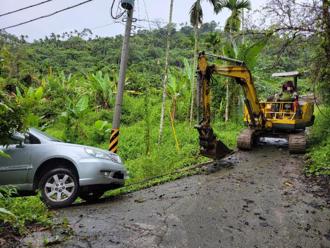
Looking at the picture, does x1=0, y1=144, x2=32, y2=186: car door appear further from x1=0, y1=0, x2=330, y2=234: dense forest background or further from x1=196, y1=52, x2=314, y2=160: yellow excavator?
x1=196, y1=52, x2=314, y2=160: yellow excavator

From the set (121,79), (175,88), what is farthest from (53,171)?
(175,88)

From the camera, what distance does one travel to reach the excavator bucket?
31.4 feet

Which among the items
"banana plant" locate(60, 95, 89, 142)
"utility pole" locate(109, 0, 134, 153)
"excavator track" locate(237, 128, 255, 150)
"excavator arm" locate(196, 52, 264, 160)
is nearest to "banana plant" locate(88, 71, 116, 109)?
"banana plant" locate(60, 95, 89, 142)

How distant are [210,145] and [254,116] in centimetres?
279

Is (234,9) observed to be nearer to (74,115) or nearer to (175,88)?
(175,88)

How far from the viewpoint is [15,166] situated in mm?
6660

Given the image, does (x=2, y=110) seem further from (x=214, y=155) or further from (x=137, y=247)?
(x=214, y=155)

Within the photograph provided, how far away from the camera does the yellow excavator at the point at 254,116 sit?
9.47 metres

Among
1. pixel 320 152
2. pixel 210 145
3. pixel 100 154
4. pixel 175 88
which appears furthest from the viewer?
pixel 175 88

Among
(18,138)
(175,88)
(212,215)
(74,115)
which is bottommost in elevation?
(212,215)

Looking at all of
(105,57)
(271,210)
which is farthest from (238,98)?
(105,57)

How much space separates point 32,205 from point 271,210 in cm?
433

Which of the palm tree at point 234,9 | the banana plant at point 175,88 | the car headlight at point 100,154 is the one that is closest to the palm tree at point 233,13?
the palm tree at point 234,9

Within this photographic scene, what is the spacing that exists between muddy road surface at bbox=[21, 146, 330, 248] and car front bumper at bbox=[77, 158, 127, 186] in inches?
19.7
